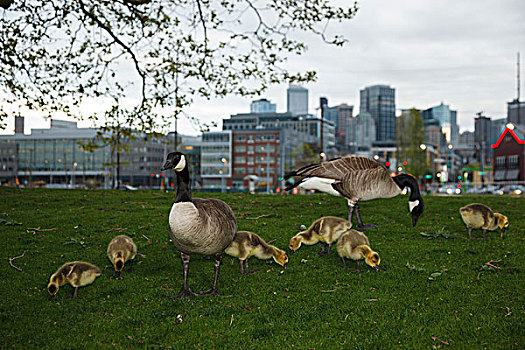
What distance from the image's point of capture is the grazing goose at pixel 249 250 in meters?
8.92

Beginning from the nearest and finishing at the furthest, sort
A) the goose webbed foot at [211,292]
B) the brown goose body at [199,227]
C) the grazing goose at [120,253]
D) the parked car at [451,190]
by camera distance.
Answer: the brown goose body at [199,227] < the goose webbed foot at [211,292] < the grazing goose at [120,253] < the parked car at [451,190]

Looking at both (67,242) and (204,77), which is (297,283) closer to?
(67,242)

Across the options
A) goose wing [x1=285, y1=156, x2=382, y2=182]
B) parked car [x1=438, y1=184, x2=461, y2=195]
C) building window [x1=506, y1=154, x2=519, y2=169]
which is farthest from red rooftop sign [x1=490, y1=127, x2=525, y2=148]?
goose wing [x1=285, y1=156, x2=382, y2=182]

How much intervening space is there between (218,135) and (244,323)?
495ft

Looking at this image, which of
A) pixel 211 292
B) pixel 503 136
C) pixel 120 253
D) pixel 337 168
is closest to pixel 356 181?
pixel 337 168

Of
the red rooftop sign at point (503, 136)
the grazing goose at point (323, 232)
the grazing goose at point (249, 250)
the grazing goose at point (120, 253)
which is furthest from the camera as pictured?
the red rooftop sign at point (503, 136)

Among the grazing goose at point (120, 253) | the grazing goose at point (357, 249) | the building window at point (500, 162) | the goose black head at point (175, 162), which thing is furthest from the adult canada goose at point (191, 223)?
the building window at point (500, 162)

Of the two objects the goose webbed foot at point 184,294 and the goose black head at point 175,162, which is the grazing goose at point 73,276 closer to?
the goose webbed foot at point 184,294

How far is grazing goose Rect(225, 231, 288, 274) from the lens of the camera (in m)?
8.92

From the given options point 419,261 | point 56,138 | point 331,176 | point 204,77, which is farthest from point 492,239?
point 56,138

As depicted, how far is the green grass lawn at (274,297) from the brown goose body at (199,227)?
3.16 feet

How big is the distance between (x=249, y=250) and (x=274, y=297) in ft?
5.31

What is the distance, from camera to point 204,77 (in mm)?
16250

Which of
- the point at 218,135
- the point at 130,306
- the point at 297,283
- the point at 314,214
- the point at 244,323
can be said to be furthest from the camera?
the point at 218,135
